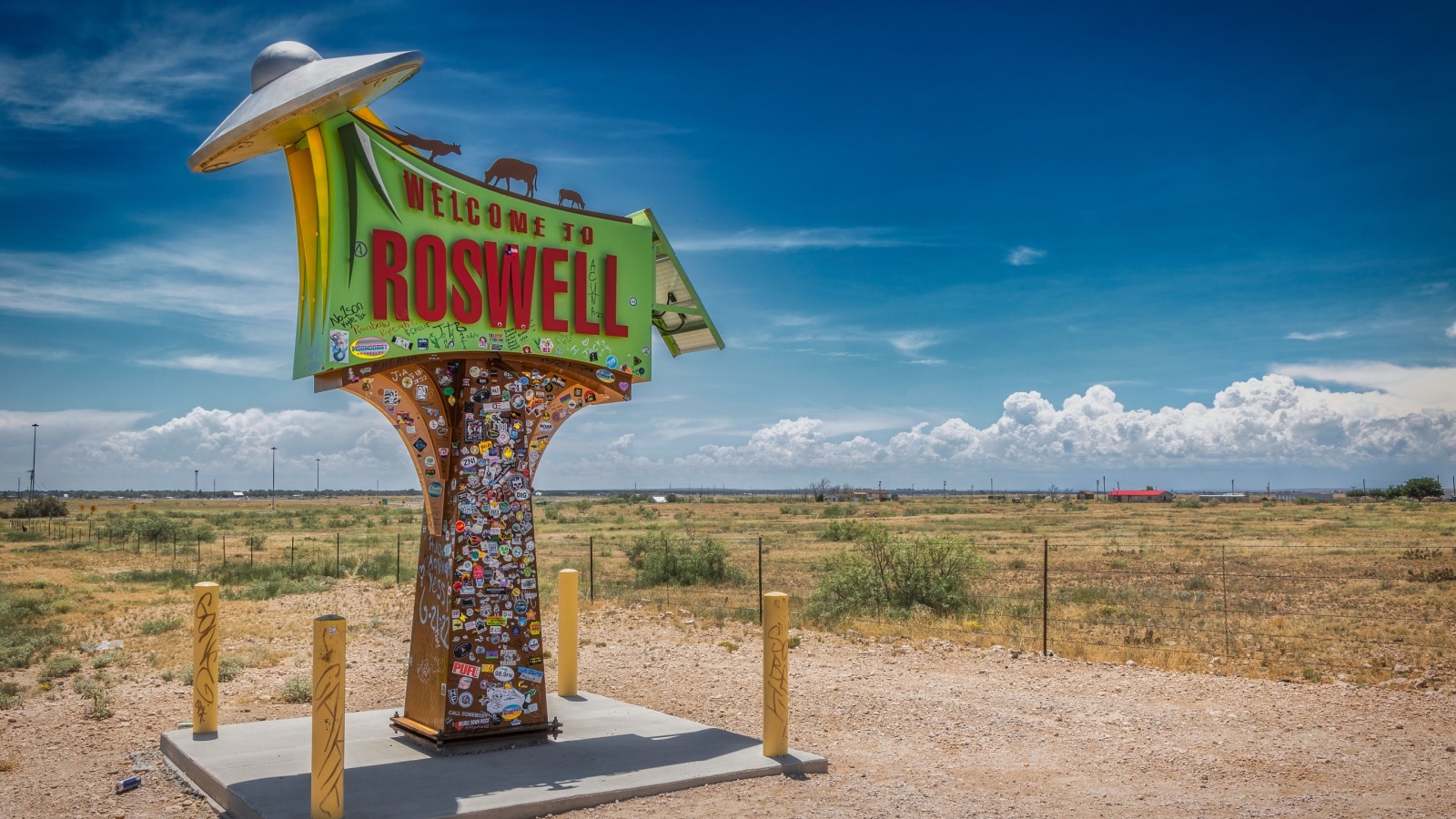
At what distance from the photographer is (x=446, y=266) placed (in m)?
8.75

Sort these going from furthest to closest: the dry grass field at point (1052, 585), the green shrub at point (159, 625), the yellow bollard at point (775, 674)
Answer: the green shrub at point (159, 625), the dry grass field at point (1052, 585), the yellow bollard at point (775, 674)

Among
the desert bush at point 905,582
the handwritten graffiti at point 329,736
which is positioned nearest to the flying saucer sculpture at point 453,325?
the handwritten graffiti at point 329,736

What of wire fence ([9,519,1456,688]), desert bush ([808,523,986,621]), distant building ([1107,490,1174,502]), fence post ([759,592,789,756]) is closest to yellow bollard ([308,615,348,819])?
fence post ([759,592,789,756])

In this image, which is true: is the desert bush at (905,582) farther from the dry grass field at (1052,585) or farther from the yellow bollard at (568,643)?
the yellow bollard at (568,643)

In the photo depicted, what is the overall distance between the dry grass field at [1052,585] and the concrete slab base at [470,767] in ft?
19.4

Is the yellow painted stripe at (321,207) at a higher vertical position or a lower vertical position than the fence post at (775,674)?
higher

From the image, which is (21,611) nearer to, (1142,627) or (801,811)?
(801,811)

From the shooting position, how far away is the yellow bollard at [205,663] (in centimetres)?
934

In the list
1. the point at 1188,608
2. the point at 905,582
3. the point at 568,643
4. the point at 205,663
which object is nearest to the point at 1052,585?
the point at 1188,608

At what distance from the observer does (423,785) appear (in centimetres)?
785

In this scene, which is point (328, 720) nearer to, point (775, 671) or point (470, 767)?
point (470, 767)

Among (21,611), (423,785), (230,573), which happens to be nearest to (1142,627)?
(423,785)

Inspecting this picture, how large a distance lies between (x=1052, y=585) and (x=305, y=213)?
70.6 feet

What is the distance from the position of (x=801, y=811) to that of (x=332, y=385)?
4.95 m
